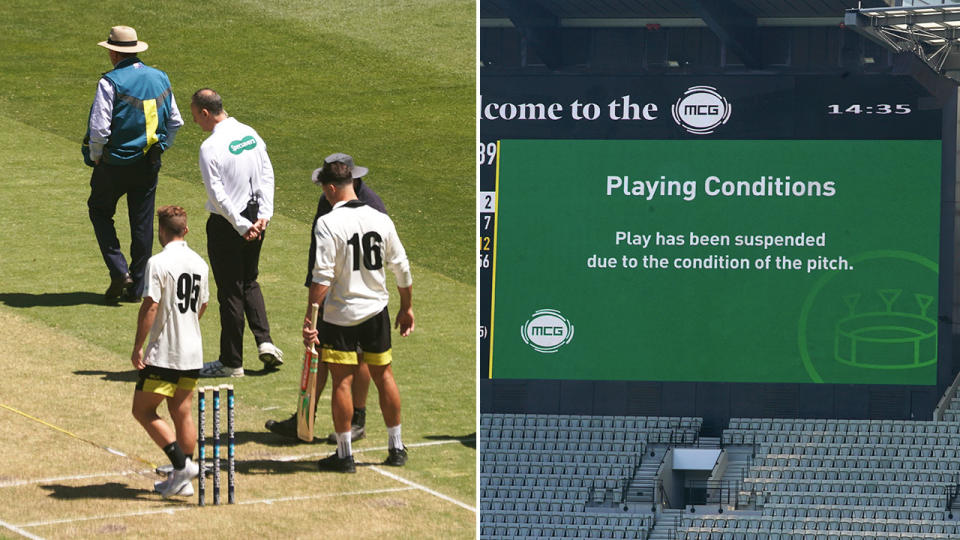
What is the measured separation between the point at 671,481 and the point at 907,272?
4118 millimetres

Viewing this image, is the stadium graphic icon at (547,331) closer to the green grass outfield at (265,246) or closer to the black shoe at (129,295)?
the green grass outfield at (265,246)

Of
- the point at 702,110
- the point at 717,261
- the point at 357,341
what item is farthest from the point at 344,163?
the point at 717,261

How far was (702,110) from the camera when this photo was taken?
56.9 feet

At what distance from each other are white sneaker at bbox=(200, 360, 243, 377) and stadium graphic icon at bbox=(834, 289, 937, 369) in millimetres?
12909

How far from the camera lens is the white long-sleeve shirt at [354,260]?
5148mm

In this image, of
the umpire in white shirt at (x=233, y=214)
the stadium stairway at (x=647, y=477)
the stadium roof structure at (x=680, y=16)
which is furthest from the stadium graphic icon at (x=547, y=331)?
the umpire in white shirt at (x=233, y=214)

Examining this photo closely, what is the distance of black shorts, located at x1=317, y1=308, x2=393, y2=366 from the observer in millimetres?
5281

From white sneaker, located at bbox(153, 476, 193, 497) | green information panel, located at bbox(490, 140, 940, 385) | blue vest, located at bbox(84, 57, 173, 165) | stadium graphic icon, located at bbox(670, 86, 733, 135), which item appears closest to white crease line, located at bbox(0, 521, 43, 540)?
white sneaker, located at bbox(153, 476, 193, 497)

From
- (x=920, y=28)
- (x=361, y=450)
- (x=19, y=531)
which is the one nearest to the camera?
(x=19, y=531)

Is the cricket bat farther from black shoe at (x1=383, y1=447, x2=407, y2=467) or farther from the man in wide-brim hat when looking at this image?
the man in wide-brim hat

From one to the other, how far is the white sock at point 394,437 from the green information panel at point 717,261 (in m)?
12.4

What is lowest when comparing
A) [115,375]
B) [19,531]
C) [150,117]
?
[19,531]

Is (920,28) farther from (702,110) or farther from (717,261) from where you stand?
(717,261)

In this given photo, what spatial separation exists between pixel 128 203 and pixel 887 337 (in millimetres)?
12925
